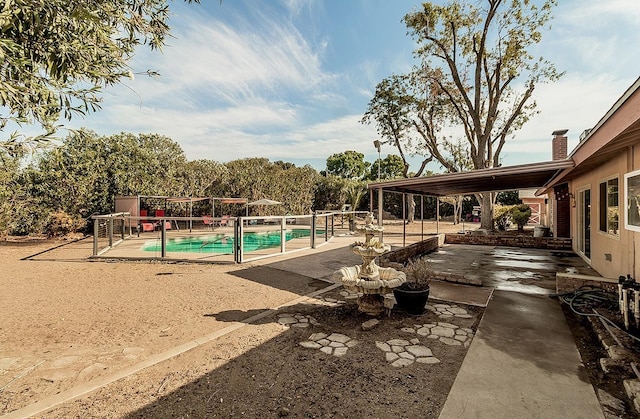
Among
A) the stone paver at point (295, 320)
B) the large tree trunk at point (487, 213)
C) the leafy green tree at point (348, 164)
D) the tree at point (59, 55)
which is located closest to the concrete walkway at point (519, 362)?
the stone paver at point (295, 320)

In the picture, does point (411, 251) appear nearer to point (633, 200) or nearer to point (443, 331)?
point (443, 331)

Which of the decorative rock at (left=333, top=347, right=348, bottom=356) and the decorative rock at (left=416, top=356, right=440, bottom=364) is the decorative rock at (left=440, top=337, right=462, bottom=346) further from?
the decorative rock at (left=333, top=347, right=348, bottom=356)


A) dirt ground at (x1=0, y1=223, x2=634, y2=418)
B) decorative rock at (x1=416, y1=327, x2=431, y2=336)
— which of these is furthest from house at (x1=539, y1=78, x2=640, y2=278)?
decorative rock at (x1=416, y1=327, x2=431, y2=336)

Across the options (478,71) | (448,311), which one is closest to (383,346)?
(448,311)

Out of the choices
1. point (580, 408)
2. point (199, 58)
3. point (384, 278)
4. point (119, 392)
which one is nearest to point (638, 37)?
point (384, 278)

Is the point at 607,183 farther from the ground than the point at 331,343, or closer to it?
farther from the ground

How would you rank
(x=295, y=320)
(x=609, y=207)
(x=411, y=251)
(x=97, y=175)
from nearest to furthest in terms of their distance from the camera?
(x=295, y=320)
(x=609, y=207)
(x=411, y=251)
(x=97, y=175)

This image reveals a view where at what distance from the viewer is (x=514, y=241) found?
39.3 ft

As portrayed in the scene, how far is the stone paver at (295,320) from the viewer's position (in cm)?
410

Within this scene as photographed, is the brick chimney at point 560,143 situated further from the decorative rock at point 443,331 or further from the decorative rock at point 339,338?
the decorative rock at point 339,338

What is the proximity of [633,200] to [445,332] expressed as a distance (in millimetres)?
2855

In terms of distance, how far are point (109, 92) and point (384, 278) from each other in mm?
4598

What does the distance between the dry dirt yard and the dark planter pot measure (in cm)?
14

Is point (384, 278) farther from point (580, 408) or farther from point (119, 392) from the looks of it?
point (119, 392)
